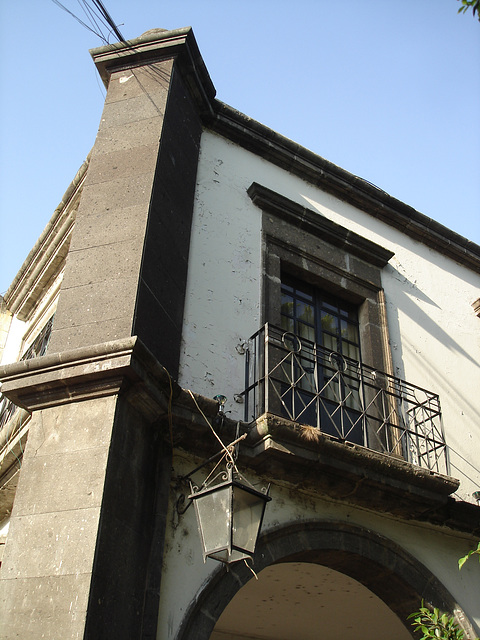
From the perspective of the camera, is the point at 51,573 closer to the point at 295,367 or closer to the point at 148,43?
the point at 295,367

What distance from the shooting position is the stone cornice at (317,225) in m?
7.26

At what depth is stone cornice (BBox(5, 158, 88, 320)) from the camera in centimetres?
770

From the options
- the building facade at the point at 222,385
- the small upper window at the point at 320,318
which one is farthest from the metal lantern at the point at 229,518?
the small upper window at the point at 320,318

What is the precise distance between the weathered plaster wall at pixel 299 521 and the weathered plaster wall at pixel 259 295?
773 millimetres

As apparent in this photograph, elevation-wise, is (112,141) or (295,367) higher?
(112,141)

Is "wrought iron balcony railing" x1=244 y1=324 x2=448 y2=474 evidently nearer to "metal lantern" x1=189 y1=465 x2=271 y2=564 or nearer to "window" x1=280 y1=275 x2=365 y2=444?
"window" x1=280 y1=275 x2=365 y2=444

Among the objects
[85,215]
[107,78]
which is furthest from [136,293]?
[107,78]

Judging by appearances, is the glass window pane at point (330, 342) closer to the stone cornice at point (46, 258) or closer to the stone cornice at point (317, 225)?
the stone cornice at point (317, 225)

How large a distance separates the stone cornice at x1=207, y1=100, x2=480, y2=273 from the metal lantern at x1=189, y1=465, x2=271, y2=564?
4.49 meters

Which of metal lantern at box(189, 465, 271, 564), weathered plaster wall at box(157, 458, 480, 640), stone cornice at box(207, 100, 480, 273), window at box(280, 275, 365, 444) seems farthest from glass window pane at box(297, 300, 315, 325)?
metal lantern at box(189, 465, 271, 564)

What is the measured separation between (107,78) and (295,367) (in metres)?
3.50

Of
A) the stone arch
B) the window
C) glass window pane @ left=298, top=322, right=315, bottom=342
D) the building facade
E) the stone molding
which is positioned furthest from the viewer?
glass window pane @ left=298, top=322, right=315, bottom=342

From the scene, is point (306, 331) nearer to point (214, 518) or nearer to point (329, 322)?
point (329, 322)

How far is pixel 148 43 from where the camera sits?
275 inches
